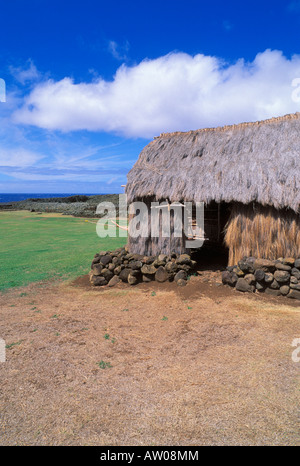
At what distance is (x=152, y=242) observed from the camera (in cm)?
956

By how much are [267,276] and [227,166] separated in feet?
11.3

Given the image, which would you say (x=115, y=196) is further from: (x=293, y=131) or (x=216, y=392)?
(x=216, y=392)

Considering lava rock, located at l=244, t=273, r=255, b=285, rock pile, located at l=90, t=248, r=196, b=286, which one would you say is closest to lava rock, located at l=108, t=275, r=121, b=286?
rock pile, located at l=90, t=248, r=196, b=286

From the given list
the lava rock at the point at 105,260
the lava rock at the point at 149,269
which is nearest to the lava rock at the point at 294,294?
the lava rock at the point at 149,269

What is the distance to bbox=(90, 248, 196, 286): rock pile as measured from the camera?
8836 millimetres

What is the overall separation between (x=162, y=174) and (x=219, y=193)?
2.18 meters

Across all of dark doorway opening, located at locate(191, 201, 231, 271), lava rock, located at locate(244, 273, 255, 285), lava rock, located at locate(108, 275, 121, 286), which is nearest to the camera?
lava rock, located at locate(244, 273, 255, 285)

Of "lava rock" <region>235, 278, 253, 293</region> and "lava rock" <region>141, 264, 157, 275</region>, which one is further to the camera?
"lava rock" <region>141, 264, 157, 275</region>

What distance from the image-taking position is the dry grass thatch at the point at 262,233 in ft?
25.0

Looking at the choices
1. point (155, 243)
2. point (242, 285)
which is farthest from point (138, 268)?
point (242, 285)

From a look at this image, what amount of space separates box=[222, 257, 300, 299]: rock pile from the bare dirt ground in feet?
1.16

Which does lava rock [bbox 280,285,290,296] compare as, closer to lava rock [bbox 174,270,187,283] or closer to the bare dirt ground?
the bare dirt ground

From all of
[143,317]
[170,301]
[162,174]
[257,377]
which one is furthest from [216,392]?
[162,174]

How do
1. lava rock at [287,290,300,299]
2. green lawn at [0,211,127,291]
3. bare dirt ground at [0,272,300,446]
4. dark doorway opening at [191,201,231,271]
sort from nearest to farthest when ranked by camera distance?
bare dirt ground at [0,272,300,446] < lava rock at [287,290,300,299] < green lawn at [0,211,127,291] < dark doorway opening at [191,201,231,271]
